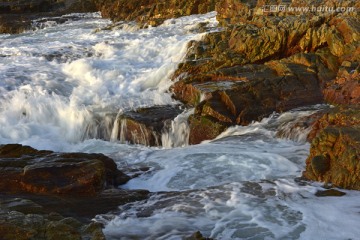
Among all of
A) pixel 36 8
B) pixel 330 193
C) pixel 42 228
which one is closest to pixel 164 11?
pixel 36 8

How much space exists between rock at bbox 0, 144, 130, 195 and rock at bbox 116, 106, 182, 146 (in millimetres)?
2915

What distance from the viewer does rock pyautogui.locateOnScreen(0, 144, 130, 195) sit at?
6965mm

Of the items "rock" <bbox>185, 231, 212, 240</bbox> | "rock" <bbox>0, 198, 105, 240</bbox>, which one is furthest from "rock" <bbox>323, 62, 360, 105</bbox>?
"rock" <bbox>0, 198, 105, 240</bbox>

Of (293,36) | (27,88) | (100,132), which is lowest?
(100,132)

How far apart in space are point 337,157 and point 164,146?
14.6 feet

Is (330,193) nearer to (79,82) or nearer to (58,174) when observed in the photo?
(58,174)

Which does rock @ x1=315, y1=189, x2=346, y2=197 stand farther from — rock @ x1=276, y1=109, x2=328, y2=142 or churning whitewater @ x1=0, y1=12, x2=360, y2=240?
rock @ x1=276, y1=109, x2=328, y2=142

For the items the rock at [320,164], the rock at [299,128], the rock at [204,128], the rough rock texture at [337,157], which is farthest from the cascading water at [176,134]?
the rock at [320,164]

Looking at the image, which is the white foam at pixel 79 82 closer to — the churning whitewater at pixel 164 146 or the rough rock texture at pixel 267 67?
the churning whitewater at pixel 164 146

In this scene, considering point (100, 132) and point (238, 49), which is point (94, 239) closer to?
point (100, 132)

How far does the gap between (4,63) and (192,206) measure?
1187 centimetres

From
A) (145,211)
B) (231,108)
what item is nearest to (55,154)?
(145,211)

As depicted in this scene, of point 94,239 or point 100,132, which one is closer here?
point 94,239

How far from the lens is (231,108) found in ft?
35.6
